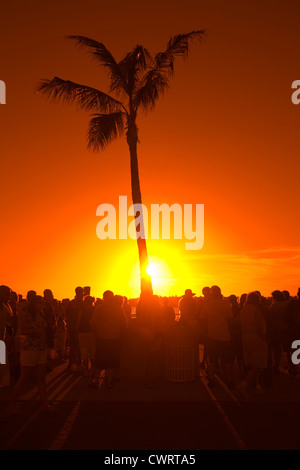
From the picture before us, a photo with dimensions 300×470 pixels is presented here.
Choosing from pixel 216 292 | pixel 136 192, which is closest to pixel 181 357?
pixel 216 292

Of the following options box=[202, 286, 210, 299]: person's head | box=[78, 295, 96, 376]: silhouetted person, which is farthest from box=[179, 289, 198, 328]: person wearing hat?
box=[78, 295, 96, 376]: silhouetted person

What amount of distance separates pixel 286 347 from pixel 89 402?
5.49 metres

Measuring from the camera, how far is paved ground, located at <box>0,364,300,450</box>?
22.2 feet

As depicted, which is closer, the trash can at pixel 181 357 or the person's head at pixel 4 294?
the person's head at pixel 4 294

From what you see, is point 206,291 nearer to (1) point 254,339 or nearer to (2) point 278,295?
(2) point 278,295

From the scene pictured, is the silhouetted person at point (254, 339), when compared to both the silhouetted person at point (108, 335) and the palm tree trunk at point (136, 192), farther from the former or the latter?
the palm tree trunk at point (136, 192)

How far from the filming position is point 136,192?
1538 cm

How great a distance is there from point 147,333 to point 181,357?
3.34ft

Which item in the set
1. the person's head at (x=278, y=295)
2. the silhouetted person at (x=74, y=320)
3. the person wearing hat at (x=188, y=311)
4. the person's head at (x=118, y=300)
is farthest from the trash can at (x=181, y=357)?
the silhouetted person at (x=74, y=320)

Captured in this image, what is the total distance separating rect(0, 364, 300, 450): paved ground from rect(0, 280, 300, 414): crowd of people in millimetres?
453

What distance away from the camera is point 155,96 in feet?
51.7

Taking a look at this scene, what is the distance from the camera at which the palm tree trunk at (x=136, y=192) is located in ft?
47.5

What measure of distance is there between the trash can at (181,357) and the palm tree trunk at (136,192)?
2.71m
